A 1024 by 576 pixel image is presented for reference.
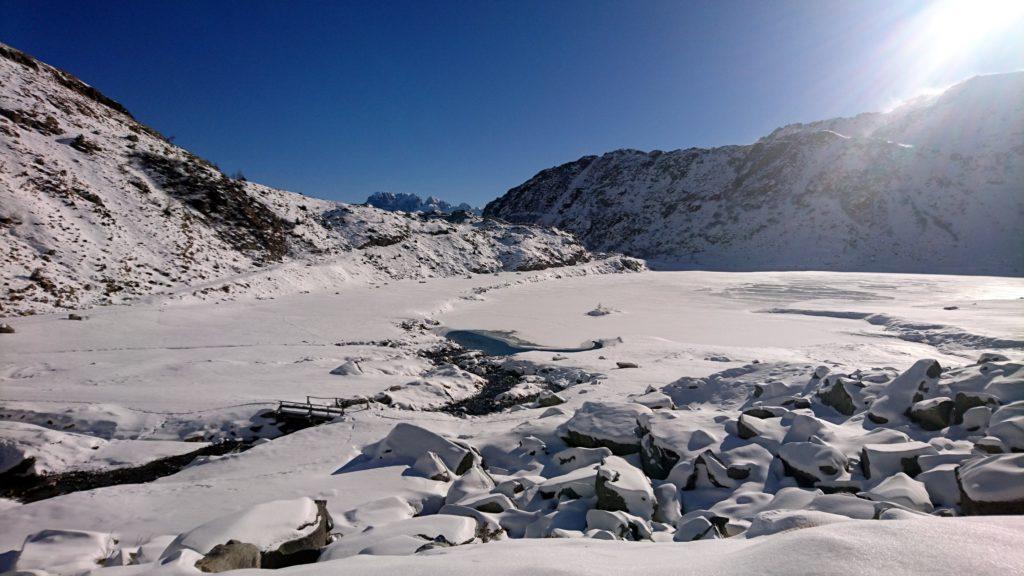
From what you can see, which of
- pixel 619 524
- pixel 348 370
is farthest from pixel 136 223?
pixel 619 524

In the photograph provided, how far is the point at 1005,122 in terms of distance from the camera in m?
74.9

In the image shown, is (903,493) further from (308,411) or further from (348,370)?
(348,370)

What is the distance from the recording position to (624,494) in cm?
595

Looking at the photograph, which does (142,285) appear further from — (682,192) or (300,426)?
(682,192)

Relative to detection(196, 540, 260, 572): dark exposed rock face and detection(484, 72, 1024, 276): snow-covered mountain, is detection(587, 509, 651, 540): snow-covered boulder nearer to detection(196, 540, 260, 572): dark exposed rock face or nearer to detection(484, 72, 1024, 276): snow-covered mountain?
detection(196, 540, 260, 572): dark exposed rock face

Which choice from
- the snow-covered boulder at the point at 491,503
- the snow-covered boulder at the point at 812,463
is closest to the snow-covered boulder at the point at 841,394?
the snow-covered boulder at the point at 812,463

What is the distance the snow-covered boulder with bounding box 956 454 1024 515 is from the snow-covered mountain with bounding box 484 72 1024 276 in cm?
6687

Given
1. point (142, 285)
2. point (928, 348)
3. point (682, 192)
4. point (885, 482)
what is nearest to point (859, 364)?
point (928, 348)

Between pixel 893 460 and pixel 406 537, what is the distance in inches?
255

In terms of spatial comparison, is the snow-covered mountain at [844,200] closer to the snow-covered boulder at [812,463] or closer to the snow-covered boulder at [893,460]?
the snow-covered boulder at [893,460]

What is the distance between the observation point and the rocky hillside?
22.2 m

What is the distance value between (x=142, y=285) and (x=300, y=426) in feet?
66.5

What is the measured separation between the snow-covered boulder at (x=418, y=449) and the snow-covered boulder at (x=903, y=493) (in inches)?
236

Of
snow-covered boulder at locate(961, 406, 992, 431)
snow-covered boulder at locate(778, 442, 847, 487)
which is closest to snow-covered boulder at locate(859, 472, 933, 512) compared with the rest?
snow-covered boulder at locate(778, 442, 847, 487)
